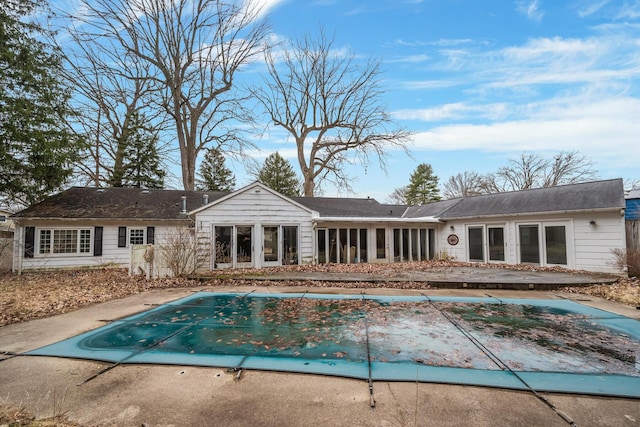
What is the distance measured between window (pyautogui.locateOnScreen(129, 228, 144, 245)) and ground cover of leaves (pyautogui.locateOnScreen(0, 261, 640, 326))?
274 cm

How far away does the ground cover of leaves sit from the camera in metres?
7.04

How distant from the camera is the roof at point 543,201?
36.2 feet

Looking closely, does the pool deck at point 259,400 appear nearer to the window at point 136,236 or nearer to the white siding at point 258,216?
the white siding at point 258,216

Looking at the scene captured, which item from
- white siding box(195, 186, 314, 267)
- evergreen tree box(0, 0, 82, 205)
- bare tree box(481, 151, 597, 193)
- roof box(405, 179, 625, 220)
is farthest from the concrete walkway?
bare tree box(481, 151, 597, 193)

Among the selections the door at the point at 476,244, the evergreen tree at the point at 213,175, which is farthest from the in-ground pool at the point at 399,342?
the evergreen tree at the point at 213,175

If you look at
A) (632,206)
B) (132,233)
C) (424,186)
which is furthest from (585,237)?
(424,186)

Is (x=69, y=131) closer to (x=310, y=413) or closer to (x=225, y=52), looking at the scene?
(x=225, y=52)

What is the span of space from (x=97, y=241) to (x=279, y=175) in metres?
20.3

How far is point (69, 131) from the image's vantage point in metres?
14.2

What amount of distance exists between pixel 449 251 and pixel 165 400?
15.2m

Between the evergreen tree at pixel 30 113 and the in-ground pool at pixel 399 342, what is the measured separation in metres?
11.1

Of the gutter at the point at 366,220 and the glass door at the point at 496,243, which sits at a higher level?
the gutter at the point at 366,220

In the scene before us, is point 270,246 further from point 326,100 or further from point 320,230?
point 326,100

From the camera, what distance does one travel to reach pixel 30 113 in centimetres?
1241
